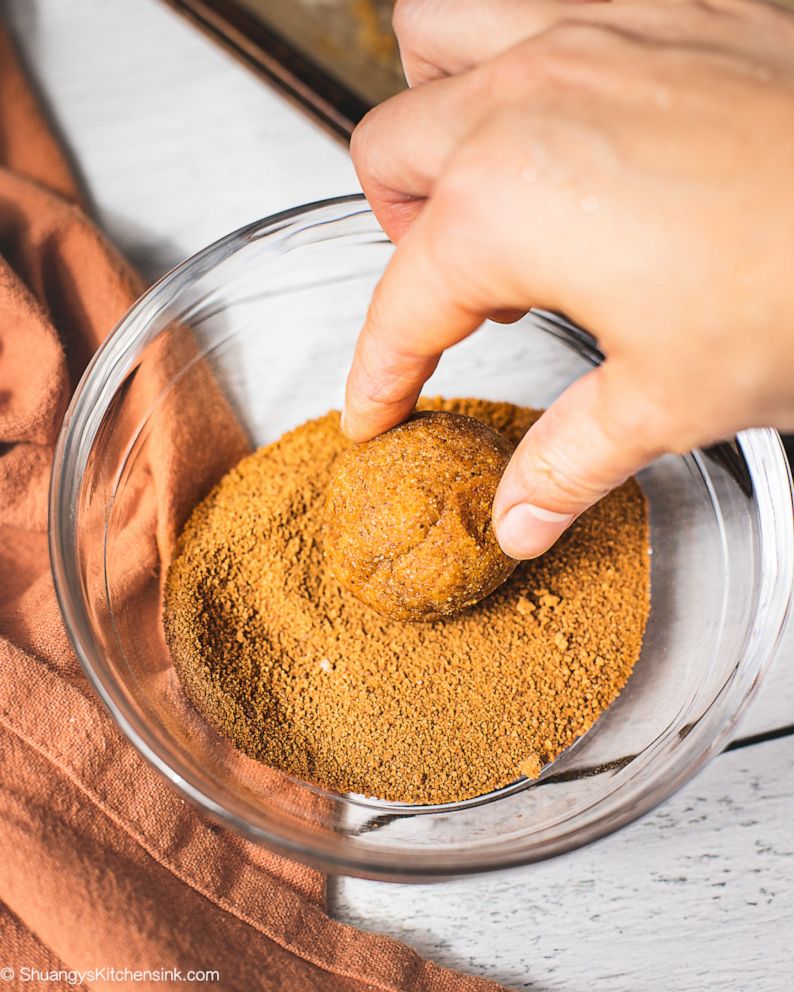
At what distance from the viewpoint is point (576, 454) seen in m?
0.65

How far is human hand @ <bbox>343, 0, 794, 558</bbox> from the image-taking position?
0.53m

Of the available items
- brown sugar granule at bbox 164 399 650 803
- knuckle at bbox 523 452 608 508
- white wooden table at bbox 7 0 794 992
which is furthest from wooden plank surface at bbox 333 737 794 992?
knuckle at bbox 523 452 608 508

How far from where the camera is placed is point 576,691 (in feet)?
3.06

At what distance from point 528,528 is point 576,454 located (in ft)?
0.41

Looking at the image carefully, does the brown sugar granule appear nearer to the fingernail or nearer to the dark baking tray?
the fingernail

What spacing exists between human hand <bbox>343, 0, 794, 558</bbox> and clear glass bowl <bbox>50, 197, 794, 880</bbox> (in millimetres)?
376

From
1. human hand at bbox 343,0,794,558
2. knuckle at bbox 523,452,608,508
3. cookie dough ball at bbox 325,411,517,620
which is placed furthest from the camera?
cookie dough ball at bbox 325,411,517,620

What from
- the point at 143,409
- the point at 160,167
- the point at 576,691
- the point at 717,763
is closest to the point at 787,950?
the point at 717,763

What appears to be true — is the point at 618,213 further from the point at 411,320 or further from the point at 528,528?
the point at 528,528

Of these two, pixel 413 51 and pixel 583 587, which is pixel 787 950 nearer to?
pixel 583 587

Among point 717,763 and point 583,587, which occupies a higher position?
point 583,587

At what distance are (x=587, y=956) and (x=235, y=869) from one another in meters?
0.40

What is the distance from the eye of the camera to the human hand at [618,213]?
1.74 ft

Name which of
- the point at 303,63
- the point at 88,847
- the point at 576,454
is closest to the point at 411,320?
the point at 576,454
